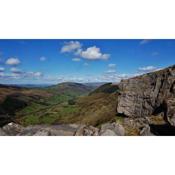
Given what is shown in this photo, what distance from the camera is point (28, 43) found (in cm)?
1316

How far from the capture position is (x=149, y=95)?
48.9ft

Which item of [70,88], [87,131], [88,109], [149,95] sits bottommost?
[87,131]

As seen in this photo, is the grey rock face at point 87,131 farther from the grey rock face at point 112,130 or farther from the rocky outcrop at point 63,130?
the grey rock face at point 112,130

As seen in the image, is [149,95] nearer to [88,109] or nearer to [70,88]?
[88,109]

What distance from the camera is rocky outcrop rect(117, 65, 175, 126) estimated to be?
46.7 ft

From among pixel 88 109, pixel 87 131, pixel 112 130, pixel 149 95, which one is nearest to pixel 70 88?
pixel 88 109

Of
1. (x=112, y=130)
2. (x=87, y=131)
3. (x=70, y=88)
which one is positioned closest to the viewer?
(x=112, y=130)

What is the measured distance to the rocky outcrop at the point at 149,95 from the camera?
14234 millimetres

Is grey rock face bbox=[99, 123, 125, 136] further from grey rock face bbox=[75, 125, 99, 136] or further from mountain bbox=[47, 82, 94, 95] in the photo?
mountain bbox=[47, 82, 94, 95]

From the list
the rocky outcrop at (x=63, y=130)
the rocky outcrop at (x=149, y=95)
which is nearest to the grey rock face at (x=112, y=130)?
the rocky outcrop at (x=63, y=130)

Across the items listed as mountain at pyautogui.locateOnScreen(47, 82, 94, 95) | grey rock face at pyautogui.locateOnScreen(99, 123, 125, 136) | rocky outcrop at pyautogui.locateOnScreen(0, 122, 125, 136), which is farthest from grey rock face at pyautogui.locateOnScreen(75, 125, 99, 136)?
mountain at pyautogui.locateOnScreen(47, 82, 94, 95)
